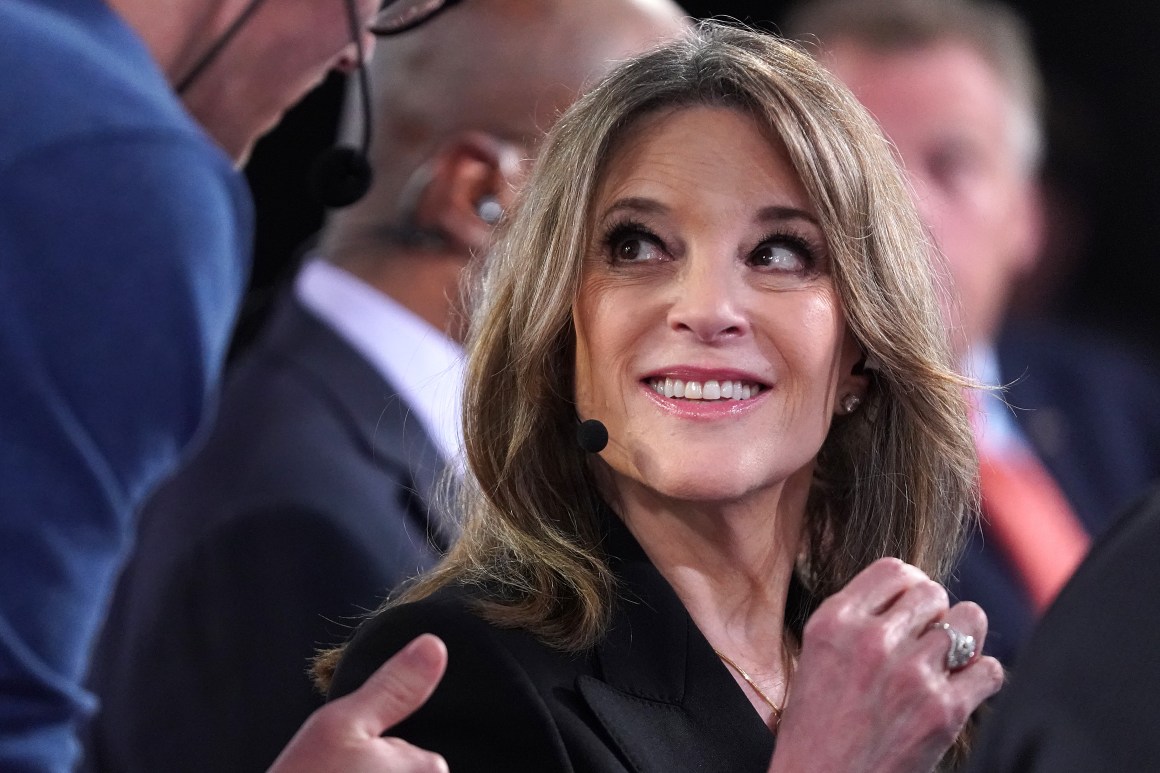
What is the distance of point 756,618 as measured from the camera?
1.90 meters

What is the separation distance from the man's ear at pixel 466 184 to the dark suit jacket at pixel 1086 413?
154cm

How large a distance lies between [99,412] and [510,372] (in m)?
0.63

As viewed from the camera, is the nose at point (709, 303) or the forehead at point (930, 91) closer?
the nose at point (709, 303)

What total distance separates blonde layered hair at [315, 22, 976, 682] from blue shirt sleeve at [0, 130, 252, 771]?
0.46 metres

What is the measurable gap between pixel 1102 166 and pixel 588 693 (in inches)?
156

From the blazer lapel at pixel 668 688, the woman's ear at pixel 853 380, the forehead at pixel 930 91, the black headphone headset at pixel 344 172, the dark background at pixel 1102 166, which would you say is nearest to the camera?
the blazer lapel at pixel 668 688

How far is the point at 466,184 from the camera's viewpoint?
10.9 feet

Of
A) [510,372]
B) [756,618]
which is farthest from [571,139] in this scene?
[756,618]

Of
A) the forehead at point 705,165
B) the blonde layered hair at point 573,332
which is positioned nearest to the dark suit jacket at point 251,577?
the blonde layered hair at point 573,332

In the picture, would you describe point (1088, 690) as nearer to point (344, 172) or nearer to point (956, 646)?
point (956, 646)

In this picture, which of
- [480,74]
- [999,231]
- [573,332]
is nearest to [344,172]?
[573,332]

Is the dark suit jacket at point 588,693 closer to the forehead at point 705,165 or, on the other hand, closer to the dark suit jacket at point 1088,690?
the forehead at point 705,165

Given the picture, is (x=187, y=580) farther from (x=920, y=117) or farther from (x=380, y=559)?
(x=920, y=117)

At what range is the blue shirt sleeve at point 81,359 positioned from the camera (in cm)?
133
